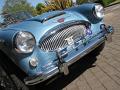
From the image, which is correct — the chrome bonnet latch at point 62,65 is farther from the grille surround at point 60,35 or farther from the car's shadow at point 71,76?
the car's shadow at point 71,76

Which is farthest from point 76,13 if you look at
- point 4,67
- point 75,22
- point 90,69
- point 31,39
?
point 4,67

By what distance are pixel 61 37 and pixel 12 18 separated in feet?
6.88

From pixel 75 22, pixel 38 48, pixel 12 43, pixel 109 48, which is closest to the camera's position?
pixel 12 43

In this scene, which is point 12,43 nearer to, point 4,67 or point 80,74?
point 4,67

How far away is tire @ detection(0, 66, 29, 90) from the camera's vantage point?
3812 millimetres

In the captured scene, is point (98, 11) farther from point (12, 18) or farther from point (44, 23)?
point (12, 18)

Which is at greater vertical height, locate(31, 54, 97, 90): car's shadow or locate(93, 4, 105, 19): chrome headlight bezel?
locate(93, 4, 105, 19): chrome headlight bezel

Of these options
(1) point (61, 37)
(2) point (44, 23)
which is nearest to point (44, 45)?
(1) point (61, 37)

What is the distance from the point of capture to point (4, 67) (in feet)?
13.1

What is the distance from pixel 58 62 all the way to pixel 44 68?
0.26 metres

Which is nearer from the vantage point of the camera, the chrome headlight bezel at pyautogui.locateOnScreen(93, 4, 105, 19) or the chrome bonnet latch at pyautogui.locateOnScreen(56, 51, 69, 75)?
the chrome bonnet latch at pyautogui.locateOnScreen(56, 51, 69, 75)

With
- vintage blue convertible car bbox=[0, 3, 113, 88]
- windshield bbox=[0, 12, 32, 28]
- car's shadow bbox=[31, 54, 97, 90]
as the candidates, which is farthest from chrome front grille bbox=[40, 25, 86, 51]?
windshield bbox=[0, 12, 32, 28]

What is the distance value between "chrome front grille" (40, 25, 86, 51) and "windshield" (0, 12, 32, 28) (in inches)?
70.2

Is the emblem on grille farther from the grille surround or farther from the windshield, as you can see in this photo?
the windshield
